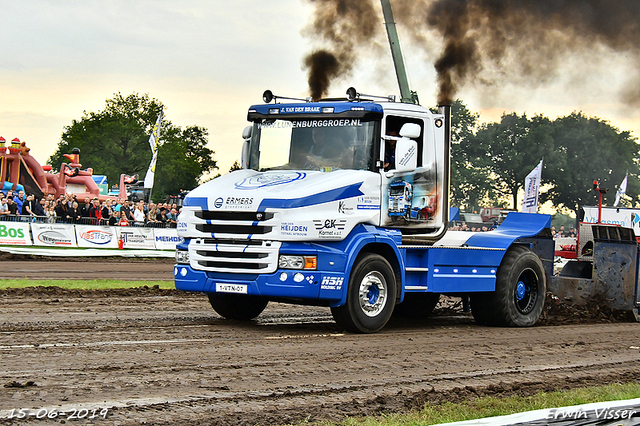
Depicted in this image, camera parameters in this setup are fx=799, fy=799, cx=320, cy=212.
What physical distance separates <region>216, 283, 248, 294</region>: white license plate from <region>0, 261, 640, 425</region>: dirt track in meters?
0.51

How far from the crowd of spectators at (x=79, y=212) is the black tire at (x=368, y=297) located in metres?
17.9

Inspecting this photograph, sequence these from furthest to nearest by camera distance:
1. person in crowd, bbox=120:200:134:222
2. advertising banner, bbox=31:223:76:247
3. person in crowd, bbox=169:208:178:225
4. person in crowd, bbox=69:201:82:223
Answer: person in crowd, bbox=169:208:178:225 → person in crowd, bbox=120:200:134:222 → person in crowd, bbox=69:201:82:223 → advertising banner, bbox=31:223:76:247

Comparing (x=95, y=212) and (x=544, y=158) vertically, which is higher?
(x=544, y=158)

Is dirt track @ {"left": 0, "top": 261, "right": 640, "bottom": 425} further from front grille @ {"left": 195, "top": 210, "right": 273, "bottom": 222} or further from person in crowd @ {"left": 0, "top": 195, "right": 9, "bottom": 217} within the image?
person in crowd @ {"left": 0, "top": 195, "right": 9, "bottom": 217}

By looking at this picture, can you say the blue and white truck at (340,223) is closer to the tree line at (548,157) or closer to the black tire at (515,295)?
the black tire at (515,295)

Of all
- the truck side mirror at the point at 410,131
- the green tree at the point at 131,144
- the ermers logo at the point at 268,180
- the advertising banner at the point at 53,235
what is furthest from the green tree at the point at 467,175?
the ermers logo at the point at 268,180

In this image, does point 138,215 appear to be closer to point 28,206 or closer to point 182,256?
point 28,206

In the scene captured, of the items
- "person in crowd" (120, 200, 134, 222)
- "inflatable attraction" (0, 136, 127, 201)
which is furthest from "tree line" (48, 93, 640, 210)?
"person in crowd" (120, 200, 134, 222)

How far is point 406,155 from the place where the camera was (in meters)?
10.6

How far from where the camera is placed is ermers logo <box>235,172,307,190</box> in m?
10.1

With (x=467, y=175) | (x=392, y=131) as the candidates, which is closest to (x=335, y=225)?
(x=392, y=131)

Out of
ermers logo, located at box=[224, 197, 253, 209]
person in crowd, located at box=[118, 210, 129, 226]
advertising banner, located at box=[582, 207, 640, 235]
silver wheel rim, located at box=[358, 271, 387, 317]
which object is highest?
advertising banner, located at box=[582, 207, 640, 235]

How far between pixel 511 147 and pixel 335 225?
7558cm

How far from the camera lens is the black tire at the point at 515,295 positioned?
1218cm
